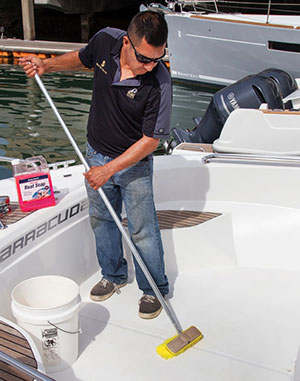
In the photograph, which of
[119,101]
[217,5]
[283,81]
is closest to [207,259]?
[119,101]

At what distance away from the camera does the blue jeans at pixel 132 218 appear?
2344mm

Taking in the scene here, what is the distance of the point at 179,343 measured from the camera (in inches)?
92.2

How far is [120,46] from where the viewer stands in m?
2.19

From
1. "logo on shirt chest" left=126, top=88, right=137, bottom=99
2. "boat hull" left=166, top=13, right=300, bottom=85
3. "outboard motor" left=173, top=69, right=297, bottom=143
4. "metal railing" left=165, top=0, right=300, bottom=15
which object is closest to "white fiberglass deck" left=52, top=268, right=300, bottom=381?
"logo on shirt chest" left=126, top=88, right=137, bottom=99

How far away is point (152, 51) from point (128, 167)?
563 millimetres

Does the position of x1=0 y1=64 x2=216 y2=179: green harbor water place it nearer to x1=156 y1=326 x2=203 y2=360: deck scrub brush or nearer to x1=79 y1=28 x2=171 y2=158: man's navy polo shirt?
x1=79 y1=28 x2=171 y2=158: man's navy polo shirt

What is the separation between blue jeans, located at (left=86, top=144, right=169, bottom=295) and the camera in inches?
92.3

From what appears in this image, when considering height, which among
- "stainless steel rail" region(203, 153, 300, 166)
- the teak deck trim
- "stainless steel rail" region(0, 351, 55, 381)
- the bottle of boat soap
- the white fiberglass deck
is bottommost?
the white fiberglass deck

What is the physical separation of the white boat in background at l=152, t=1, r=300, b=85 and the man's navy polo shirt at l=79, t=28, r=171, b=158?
8.53 meters

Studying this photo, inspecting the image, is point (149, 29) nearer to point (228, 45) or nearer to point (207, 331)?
point (207, 331)

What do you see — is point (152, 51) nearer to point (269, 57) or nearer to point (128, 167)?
point (128, 167)

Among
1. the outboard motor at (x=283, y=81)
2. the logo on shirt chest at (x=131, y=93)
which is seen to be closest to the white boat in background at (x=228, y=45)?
the outboard motor at (x=283, y=81)

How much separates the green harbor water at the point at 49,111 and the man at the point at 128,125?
4193 millimetres

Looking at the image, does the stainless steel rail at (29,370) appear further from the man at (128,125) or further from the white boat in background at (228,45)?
the white boat in background at (228,45)
